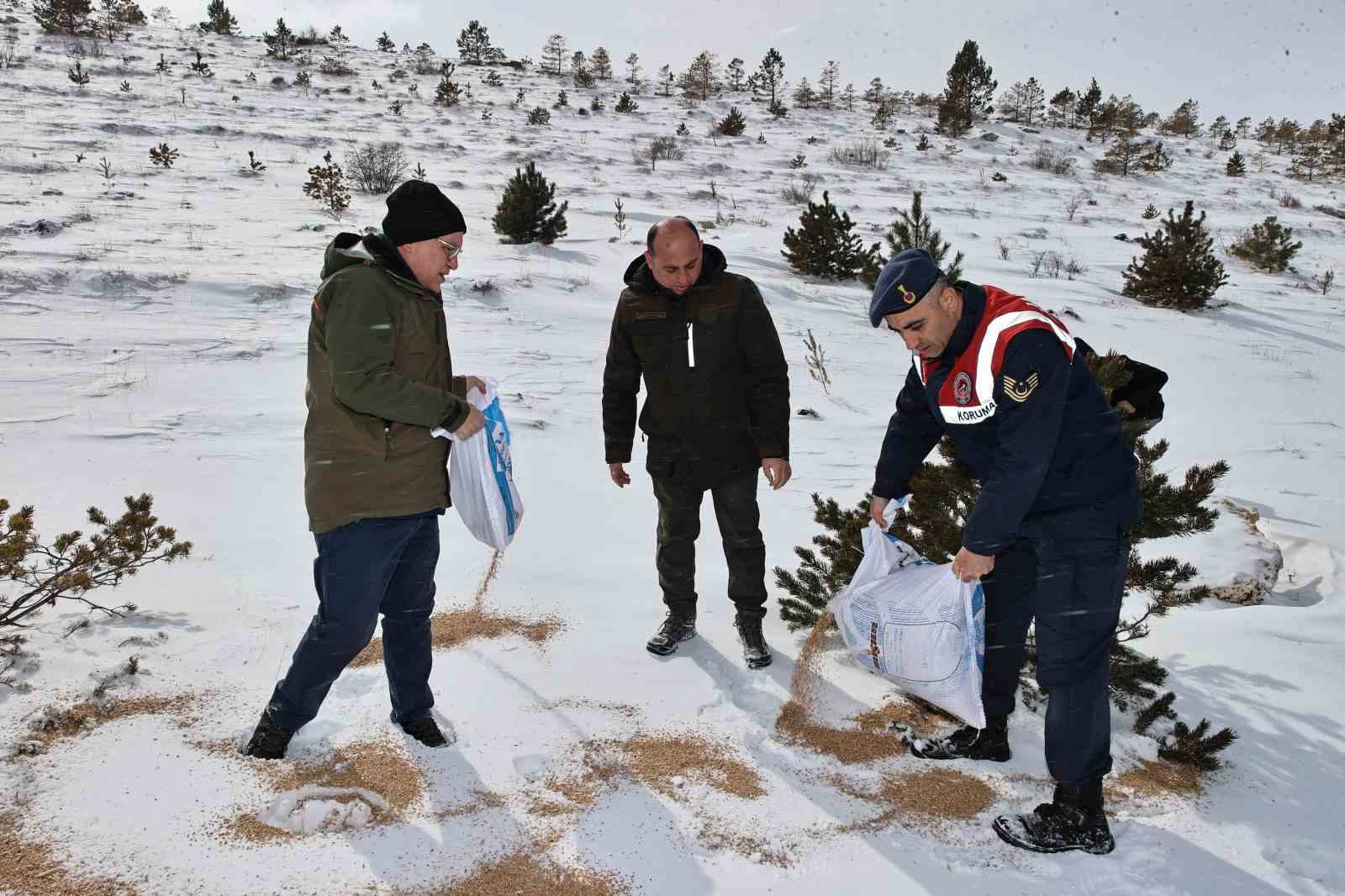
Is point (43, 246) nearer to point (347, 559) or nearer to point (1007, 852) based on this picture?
point (347, 559)

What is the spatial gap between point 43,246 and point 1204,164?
30.9 m

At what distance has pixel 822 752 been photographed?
302 centimetres

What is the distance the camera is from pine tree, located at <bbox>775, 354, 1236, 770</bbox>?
3.01m

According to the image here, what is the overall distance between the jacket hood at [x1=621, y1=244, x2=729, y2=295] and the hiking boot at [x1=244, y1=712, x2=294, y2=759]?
209 centimetres

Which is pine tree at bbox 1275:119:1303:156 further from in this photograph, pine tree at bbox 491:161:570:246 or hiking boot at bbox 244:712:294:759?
hiking boot at bbox 244:712:294:759

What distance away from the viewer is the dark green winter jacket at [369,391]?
2494mm

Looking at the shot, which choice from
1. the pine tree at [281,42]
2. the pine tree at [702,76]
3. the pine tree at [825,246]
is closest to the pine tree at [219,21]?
the pine tree at [281,42]

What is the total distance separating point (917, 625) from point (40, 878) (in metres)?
2.58

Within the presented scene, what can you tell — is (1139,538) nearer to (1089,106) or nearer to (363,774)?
(363,774)

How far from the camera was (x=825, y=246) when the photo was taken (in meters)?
12.2

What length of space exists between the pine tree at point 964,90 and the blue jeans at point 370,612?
2907 centimetres

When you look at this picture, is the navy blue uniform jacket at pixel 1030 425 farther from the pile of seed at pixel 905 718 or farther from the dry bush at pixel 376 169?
the dry bush at pixel 376 169

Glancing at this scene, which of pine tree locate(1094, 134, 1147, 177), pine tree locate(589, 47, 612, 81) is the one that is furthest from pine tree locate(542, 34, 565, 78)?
pine tree locate(1094, 134, 1147, 177)

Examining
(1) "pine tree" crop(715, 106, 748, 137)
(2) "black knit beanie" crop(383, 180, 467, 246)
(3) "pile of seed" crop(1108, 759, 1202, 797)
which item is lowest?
(3) "pile of seed" crop(1108, 759, 1202, 797)
